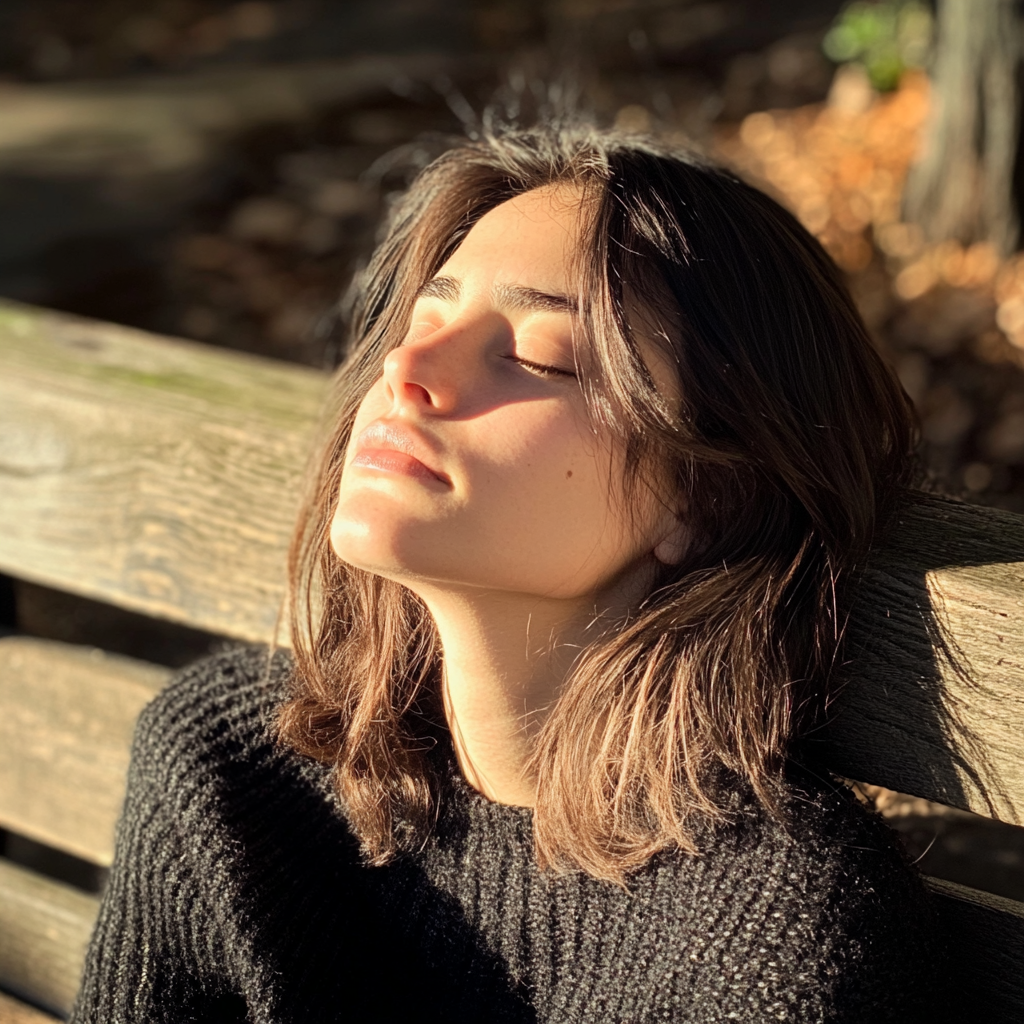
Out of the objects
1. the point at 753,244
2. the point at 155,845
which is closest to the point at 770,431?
the point at 753,244

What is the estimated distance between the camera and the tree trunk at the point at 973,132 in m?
4.03

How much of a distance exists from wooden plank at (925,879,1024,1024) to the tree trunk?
3.42 metres

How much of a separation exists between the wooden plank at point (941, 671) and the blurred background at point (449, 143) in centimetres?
37

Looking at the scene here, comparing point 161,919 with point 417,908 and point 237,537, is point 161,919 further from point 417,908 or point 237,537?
point 237,537

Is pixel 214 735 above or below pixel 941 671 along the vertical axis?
below

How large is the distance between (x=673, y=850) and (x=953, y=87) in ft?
11.8

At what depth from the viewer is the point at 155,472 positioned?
1775 mm

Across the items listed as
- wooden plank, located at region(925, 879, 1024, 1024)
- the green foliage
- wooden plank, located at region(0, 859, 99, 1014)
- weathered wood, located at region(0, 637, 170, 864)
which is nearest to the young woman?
wooden plank, located at region(925, 879, 1024, 1024)

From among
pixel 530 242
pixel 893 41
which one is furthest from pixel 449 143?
pixel 893 41

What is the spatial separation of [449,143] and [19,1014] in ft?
5.29

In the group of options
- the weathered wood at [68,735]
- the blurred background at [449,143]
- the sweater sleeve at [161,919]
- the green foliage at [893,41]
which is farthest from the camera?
the green foliage at [893,41]

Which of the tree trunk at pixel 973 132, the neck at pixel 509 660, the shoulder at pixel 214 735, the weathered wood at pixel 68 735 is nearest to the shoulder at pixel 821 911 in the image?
the neck at pixel 509 660

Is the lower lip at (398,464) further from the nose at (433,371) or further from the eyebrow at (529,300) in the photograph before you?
the eyebrow at (529,300)

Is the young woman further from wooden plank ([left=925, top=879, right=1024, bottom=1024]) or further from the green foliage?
the green foliage
